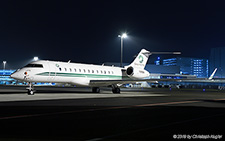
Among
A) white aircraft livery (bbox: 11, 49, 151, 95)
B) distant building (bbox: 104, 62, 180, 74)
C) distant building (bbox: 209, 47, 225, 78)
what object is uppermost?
distant building (bbox: 209, 47, 225, 78)

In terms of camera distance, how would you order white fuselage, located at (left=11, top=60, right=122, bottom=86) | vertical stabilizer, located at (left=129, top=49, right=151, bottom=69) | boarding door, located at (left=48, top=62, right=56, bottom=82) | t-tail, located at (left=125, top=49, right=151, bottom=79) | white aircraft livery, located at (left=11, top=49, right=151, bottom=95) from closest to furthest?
white fuselage, located at (left=11, top=60, right=122, bottom=86) → white aircraft livery, located at (left=11, top=49, right=151, bottom=95) → boarding door, located at (left=48, top=62, right=56, bottom=82) → t-tail, located at (left=125, top=49, right=151, bottom=79) → vertical stabilizer, located at (left=129, top=49, right=151, bottom=69)

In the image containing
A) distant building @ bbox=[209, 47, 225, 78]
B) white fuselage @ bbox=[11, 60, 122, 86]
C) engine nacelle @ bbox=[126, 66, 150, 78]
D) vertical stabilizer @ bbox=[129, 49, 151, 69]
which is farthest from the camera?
distant building @ bbox=[209, 47, 225, 78]

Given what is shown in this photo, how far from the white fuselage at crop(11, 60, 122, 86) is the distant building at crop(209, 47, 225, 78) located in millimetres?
100159

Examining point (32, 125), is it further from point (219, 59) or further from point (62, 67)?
point (219, 59)

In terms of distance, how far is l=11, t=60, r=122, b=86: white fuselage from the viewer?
22578 millimetres

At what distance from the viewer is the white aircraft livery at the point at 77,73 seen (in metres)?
22.7

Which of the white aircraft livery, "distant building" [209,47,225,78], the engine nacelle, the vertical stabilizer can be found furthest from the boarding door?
"distant building" [209,47,225,78]

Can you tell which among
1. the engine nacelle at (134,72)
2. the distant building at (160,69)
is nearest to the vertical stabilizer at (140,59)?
the engine nacelle at (134,72)

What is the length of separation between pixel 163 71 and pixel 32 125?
362 feet

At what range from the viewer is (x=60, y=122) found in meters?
8.30

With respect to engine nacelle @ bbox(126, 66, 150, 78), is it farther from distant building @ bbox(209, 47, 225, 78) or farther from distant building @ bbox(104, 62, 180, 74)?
distant building @ bbox(209, 47, 225, 78)

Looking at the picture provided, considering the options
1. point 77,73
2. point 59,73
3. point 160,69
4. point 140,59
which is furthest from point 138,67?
point 160,69

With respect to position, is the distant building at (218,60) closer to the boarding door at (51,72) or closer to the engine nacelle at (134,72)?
the engine nacelle at (134,72)

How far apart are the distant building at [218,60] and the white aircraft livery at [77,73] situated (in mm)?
94008
